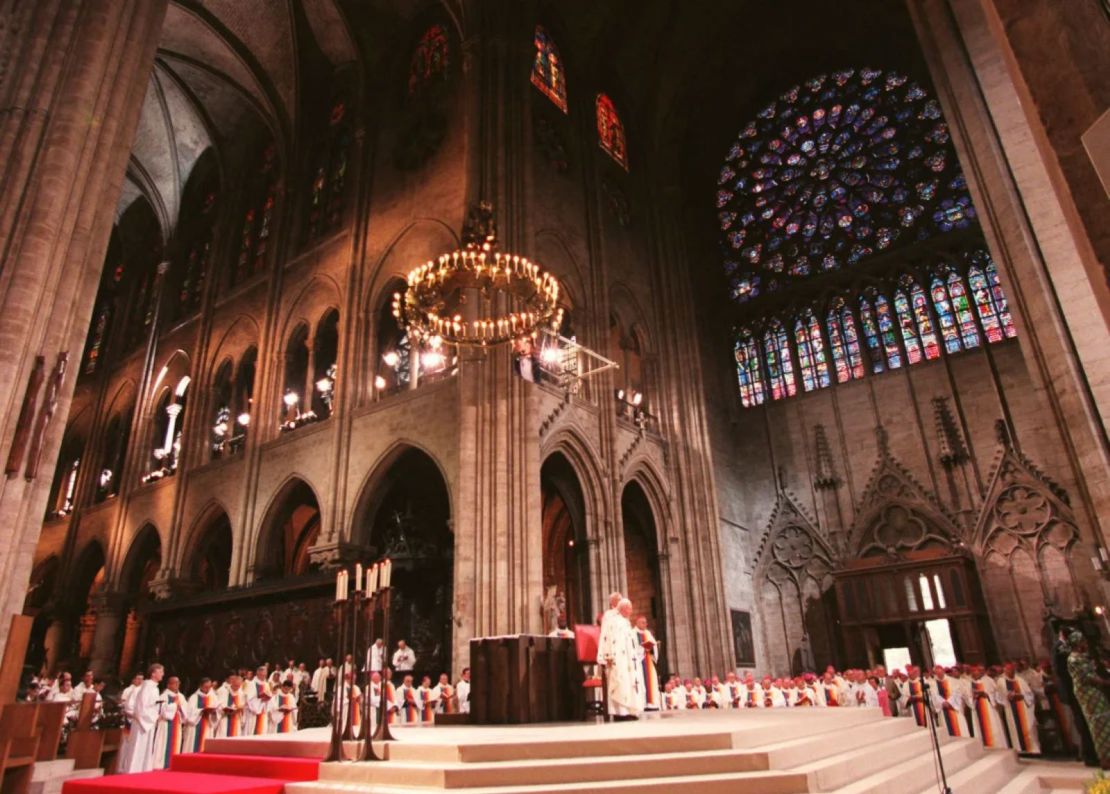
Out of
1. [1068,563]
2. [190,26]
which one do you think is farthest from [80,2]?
[1068,563]

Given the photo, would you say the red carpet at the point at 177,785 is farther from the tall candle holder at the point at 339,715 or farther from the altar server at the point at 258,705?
the altar server at the point at 258,705

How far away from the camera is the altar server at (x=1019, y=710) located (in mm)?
9805

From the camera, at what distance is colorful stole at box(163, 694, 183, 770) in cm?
948

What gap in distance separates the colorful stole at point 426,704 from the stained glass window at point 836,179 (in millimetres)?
15755

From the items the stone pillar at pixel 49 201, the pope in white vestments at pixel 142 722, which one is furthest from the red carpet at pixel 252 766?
the pope in white vestments at pixel 142 722

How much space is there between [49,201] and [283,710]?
25.3 feet

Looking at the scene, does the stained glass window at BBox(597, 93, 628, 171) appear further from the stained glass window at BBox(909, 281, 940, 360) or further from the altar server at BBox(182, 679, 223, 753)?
the altar server at BBox(182, 679, 223, 753)

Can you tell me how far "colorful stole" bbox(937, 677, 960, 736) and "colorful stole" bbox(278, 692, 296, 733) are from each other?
32.0 ft

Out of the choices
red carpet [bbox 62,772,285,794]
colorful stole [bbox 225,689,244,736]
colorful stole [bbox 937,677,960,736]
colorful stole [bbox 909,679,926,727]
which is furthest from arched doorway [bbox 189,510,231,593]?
colorful stole [bbox 937,677,960,736]

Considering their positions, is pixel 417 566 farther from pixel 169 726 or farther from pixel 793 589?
pixel 793 589

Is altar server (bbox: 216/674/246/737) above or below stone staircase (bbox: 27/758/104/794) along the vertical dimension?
above

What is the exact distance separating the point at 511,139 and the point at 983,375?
1293 centimetres

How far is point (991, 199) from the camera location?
917 cm

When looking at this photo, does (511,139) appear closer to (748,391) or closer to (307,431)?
(307,431)
